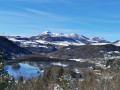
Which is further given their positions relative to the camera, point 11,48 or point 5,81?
point 11,48

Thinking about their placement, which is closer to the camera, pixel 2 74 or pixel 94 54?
pixel 2 74

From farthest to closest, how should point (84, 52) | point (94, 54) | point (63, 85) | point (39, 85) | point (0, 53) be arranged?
point (84, 52), point (94, 54), point (39, 85), point (63, 85), point (0, 53)

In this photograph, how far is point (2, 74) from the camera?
6.06 metres

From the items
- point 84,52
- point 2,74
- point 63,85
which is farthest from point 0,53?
point 84,52

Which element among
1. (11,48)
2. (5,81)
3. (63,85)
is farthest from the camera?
(11,48)

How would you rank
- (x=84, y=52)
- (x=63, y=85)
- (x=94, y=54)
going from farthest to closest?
(x=84, y=52) → (x=94, y=54) → (x=63, y=85)

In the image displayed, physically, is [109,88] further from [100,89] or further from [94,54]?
[94,54]

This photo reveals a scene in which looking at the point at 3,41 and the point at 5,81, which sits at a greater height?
the point at 3,41

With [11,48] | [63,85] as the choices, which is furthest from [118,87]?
[11,48]

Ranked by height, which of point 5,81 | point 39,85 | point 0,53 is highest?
point 0,53

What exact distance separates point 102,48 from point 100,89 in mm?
193344

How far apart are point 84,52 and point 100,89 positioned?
190 meters

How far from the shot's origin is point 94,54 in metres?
183

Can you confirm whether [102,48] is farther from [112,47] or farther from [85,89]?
[85,89]
